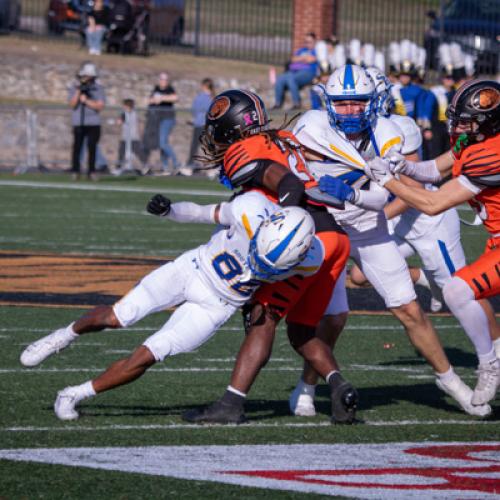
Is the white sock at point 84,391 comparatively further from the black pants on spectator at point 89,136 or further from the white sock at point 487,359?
the black pants on spectator at point 89,136

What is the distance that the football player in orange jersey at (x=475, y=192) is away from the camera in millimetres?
6801

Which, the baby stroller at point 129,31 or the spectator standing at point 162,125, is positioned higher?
the baby stroller at point 129,31

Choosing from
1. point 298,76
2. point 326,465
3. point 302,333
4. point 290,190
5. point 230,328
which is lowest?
point 230,328

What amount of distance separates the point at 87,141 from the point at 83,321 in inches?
647

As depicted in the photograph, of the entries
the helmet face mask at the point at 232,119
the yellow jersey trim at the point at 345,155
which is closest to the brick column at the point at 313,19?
the yellow jersey trim at the point at 345,155

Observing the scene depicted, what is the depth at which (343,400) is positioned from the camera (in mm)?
6441

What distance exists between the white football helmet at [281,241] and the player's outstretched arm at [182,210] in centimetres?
37

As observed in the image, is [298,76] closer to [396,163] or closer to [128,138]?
[128,138]

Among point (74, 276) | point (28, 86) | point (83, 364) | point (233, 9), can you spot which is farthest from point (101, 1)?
point (83, 364)

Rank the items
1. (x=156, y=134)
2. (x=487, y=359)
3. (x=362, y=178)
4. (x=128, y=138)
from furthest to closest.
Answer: (x=156, y=134), (x=128, y=138), (x=362, y=178), (x=487, y=359)

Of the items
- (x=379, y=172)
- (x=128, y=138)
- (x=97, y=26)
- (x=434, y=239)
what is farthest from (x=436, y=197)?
(x=97, y=26)

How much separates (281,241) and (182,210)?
71 centimetres

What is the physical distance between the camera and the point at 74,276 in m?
11.8

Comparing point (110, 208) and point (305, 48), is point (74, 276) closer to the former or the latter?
point (110, 208)
